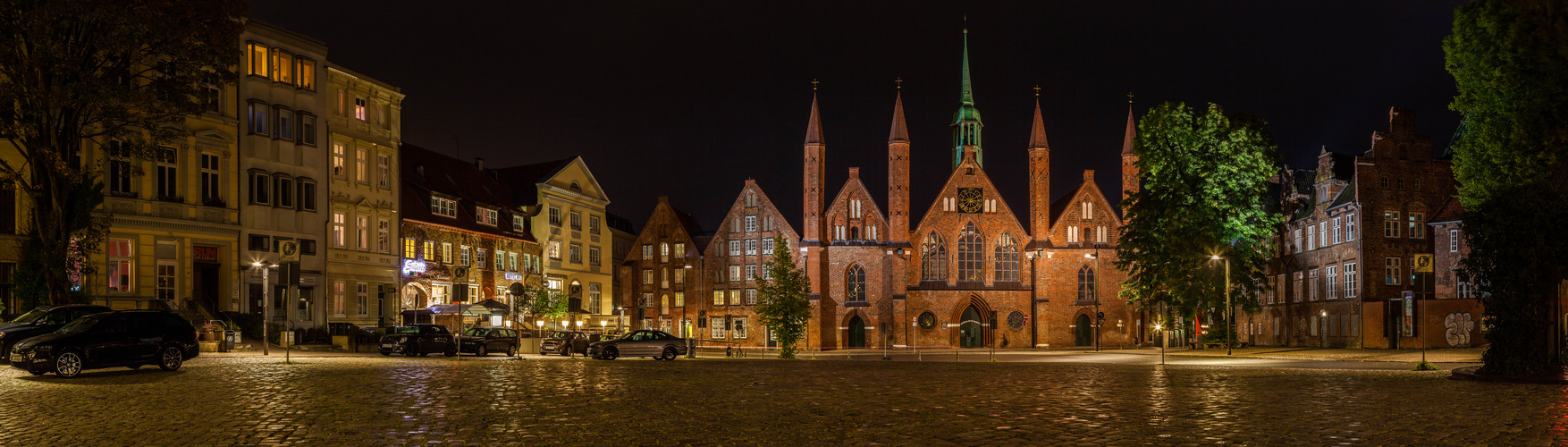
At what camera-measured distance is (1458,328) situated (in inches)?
2095

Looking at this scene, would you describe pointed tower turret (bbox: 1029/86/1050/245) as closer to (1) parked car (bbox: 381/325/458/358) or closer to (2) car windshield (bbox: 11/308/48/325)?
(1) parked car (bbox: 381/325/458/358)

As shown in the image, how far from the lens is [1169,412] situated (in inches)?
615

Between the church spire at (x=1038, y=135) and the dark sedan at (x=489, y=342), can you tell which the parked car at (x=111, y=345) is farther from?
the church spire at (x=1038, y=135)

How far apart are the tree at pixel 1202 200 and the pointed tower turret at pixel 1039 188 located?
33165 millimetres

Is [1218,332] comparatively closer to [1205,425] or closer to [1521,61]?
[1521,61]

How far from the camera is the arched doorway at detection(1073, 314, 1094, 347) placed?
85938mm

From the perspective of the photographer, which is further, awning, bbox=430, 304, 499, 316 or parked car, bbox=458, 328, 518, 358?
awning, bbox=430, 304, 499, 316

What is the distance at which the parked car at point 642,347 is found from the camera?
1750 inches

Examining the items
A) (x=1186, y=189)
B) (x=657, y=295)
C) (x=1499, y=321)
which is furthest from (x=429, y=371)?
(x=657, y=295)

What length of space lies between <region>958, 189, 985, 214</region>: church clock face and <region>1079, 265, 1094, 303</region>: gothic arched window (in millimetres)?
9134

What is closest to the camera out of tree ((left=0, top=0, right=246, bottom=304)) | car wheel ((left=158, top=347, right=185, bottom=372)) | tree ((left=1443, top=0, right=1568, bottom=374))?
tree ((left=1443, top=0, right=1568, bottom=374))

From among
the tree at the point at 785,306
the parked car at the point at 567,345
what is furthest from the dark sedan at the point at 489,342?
the tree at the point at 785,306

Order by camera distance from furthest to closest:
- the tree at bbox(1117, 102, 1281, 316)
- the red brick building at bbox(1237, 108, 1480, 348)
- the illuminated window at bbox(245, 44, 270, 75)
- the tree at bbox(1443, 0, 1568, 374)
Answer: the red brick building at bbox(1237, 108, 1480, 348) < the tree at bbox(1117, 102, 1281, 316) < the illuminated window at bbox(245, 44, 270, 75) < the tree at bbox(1443, 0, 1568, 374)

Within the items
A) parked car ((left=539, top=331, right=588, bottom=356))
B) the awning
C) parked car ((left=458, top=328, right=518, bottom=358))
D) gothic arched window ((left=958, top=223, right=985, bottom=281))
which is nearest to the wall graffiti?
gothic arched window ((left=958, top=223, right=985, bottom=281))
